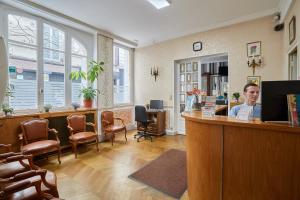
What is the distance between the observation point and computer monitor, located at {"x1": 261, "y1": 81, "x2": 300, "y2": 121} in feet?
4.02

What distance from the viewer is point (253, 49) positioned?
3938 millimetres

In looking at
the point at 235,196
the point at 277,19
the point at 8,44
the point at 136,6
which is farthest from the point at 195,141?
the point at 8,44

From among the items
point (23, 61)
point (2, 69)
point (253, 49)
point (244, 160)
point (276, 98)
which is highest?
point (253, 49)

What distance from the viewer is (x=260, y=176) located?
133cm

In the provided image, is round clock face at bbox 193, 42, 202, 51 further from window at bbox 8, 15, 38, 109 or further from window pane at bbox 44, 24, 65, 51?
window at bbox 8, 15, 38, 109

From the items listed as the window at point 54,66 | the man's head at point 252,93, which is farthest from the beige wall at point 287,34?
the window at point 54,66

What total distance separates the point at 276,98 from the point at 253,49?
3344 millimetres

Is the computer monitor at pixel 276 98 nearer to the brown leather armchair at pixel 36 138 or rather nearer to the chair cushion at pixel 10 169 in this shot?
Result: the chair cushion at pixel 10 169

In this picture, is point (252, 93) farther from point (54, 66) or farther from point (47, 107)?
point (54, 66)

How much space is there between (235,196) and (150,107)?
13.8ft

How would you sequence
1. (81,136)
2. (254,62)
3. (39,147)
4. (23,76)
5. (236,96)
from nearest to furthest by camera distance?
(39,147)
(23,76)
(81,136)
(254,62)
(236,96)

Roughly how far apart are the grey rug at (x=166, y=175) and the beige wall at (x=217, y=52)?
2.41 meters

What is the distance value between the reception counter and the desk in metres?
3.39

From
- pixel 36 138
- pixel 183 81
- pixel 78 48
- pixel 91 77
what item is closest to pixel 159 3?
pixel 91 77
